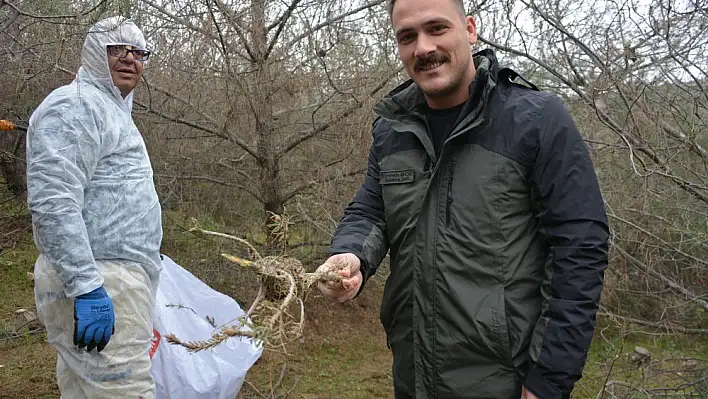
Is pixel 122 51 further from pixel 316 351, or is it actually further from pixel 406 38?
pixel 316 351

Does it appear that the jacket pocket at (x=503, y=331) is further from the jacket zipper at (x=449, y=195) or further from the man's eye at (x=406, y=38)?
the man's eye at (x=406, y=38)

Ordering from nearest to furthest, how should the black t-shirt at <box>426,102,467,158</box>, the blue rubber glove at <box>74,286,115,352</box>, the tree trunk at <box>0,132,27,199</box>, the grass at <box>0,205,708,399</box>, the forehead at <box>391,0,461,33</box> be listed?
1. the forehead at <box>391,0,461,33</box>
2. the black t-shirt at <box>426,102,467,158</box>
3. the blue rubber glove at <box>74,286,115,352</box>
4. the grass at <box>0,205,708,399</box>
5. the tree trunk at <box>0,132,27,199</box>

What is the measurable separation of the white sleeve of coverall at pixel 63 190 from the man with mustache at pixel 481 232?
961mm

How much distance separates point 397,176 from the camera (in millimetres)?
1737

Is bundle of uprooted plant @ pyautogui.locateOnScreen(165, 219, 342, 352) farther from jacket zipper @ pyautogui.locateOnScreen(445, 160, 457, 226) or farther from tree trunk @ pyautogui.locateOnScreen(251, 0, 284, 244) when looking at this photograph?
tree trunk @ pyautogui.locateOnScreen(251, 0, 284, 244)

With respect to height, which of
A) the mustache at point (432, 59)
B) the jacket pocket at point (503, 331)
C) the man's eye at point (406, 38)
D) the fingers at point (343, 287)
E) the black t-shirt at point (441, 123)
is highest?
the man's eye at point (406, 38)

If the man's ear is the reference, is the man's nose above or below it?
below

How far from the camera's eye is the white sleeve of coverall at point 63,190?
2076mm

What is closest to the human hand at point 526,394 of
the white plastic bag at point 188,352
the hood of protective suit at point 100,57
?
the white plastic bag at point 188,352

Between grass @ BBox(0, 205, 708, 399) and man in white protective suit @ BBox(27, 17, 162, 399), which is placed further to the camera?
grass @ BBox(0, 205, 708, 399)

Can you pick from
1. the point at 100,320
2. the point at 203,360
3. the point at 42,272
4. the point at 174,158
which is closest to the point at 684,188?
the point at 203,360

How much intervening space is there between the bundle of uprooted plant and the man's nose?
63 cm

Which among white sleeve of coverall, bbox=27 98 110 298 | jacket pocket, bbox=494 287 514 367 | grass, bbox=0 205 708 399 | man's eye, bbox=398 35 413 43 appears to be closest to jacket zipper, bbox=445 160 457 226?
jacket pocket, bbox=494 287 514 367

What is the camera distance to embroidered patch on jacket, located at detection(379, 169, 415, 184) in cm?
170
